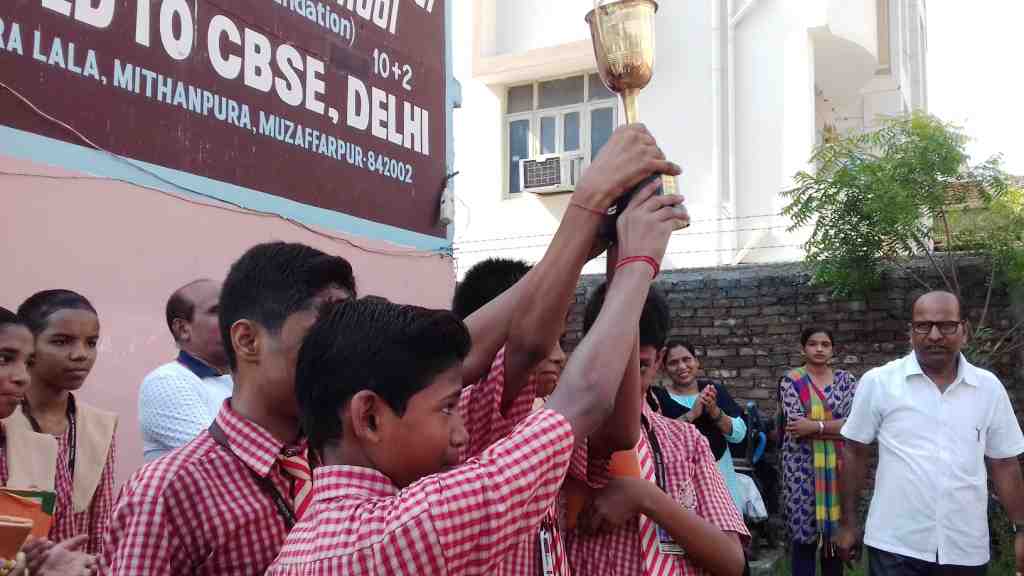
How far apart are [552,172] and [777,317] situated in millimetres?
4367

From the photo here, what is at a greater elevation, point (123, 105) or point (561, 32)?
point (561, 32)

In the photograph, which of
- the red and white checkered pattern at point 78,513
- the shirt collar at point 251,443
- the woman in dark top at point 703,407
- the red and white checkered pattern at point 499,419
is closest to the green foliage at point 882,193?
the woman in dark top at point 703,407

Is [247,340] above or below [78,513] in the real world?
Answer: above

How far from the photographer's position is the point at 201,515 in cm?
153

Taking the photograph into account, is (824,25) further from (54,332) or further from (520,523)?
(520,523)

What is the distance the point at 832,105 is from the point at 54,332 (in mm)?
11312

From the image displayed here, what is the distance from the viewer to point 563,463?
1298 mm

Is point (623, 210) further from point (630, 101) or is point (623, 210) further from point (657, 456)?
point (657, 456)

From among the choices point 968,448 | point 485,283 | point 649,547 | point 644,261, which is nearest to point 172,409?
point 485,283

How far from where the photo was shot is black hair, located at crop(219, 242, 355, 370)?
5.67 ft

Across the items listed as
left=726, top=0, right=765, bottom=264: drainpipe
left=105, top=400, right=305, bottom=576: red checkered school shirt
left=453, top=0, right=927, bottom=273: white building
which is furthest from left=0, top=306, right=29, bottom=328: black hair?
left=726, top=0, right=765, bottom=264: drainpipe

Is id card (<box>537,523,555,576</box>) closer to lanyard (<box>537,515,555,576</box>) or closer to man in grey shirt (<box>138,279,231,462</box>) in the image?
lanyard (<box>537,515,555,576</box>)

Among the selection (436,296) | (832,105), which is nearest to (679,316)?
(436,296)

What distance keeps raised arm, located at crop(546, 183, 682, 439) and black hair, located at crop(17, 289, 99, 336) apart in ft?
7.78
